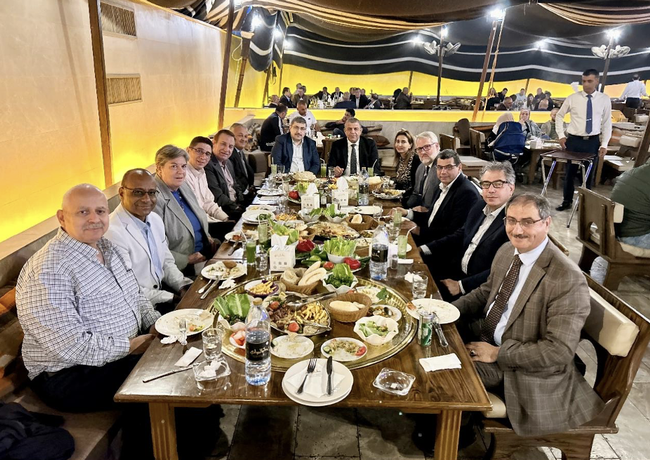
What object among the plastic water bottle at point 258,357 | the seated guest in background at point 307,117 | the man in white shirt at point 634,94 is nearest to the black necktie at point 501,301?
the plastic water bottle at point 258,357

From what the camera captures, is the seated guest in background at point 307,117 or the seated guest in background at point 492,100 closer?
the seated guest in background at point 307,117

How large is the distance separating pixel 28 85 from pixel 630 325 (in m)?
3.85

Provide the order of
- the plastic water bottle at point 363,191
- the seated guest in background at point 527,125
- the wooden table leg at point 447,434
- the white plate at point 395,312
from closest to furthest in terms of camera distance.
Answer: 1. the wooden table leg at point 447,434
2. the white plate at point 395,312
3. the plastic water bottle at point 363,191
4. the seated guest in background at point 527,125

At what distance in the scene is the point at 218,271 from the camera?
94.7 inches

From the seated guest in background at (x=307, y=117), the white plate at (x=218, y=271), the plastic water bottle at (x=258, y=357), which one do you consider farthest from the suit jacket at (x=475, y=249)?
the seated guest in background at (x=307, y=117)

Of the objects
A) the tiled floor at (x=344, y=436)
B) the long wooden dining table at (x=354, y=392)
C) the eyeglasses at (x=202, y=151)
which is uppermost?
the eyeglasses at (x=202, y=151)


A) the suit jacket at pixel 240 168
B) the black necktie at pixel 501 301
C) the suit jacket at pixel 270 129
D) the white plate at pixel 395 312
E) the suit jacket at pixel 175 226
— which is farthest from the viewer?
the suit jacket at pixel 270 129

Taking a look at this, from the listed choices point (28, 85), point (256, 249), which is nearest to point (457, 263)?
point (256, 249)

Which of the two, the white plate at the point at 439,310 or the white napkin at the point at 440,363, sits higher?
the white plate at the point at 439,310

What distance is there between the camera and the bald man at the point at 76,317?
5.92 ft

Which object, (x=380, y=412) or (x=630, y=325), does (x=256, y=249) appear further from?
(x=630, y=325)

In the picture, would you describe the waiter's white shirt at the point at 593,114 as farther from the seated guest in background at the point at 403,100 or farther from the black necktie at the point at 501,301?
the seated guest in background at the point at 403,100

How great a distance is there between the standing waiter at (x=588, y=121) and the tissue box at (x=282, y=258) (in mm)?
5403

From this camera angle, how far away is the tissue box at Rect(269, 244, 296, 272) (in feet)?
7.77
